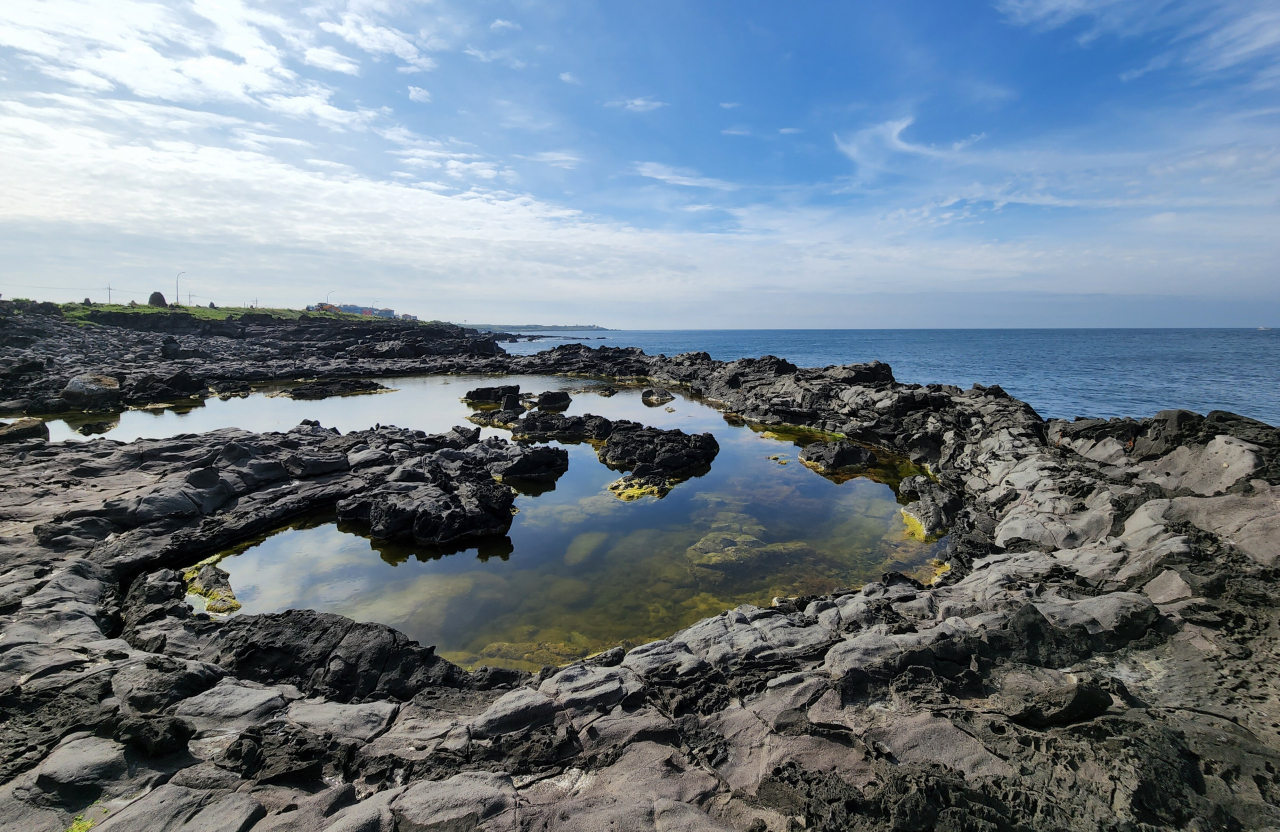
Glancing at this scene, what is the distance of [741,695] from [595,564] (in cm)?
751

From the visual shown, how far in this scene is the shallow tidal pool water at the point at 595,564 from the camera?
11.0 meters

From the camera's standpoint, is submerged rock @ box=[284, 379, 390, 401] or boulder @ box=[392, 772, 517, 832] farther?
submerged rock @ box=[284, 379, 390, 401]

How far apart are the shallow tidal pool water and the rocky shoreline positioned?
178cm

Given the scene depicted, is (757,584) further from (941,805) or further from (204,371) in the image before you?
(204,371)

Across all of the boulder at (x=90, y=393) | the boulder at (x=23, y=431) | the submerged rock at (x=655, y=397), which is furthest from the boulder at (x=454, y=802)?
the boulder at (x=90, y=393)

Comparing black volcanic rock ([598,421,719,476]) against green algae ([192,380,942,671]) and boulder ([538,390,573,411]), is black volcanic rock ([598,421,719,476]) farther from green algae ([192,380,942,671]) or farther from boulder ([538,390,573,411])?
boulder ([538,390,573,411])

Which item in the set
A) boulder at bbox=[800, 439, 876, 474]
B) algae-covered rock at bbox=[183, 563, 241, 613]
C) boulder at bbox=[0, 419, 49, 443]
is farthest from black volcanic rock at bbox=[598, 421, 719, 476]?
boulder at bbox=[0, 419, 49, 443]

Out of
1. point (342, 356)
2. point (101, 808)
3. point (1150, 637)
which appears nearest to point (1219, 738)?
point (1150, 637)

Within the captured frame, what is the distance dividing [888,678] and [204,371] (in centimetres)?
6112

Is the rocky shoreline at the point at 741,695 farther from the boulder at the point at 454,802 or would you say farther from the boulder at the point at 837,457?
the boulder at the point at 837,457

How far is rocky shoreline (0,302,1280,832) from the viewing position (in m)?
4.72

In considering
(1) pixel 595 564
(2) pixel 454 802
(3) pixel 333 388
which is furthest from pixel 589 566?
(3) pixel 333 388

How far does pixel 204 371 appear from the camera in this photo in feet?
156

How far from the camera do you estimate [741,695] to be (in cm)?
682
